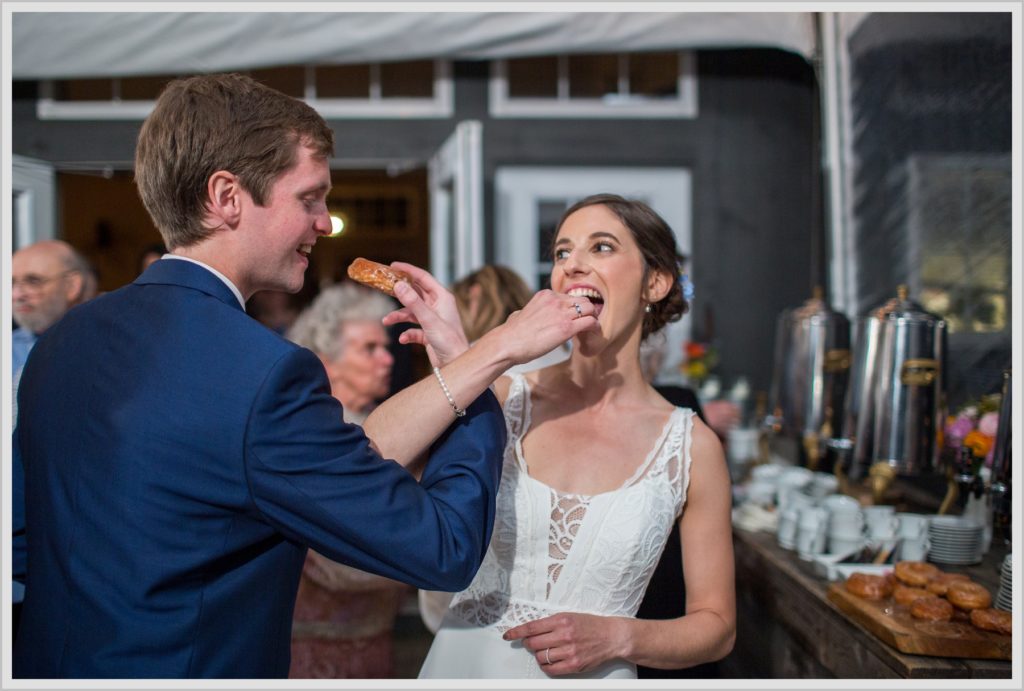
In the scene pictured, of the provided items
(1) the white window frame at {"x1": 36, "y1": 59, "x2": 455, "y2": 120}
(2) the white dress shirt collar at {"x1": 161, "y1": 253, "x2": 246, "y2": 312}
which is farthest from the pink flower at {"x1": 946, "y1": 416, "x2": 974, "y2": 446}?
(1) the white window frame at {"x1": 36, "y1": 59, "x2": 455, "y2": 120}

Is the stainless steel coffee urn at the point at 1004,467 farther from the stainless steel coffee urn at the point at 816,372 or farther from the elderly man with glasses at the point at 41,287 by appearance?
the elderly man with glasses at the point at 41,287

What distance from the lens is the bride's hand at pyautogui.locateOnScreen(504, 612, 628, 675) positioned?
5.10ft

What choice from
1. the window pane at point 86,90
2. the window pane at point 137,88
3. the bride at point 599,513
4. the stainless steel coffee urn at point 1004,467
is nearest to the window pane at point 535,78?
the window pane at point 137,88

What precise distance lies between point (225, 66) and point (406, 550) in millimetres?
3458

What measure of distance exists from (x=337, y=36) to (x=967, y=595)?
342 centimetres

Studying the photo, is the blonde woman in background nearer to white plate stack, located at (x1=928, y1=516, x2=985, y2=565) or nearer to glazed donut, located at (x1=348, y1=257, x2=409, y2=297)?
white plate stack, located at (x1=928, y1=516, x2=985, y2=565)

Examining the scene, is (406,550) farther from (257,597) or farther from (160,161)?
(160,161)

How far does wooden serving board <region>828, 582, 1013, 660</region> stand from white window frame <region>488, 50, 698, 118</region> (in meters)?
3.36

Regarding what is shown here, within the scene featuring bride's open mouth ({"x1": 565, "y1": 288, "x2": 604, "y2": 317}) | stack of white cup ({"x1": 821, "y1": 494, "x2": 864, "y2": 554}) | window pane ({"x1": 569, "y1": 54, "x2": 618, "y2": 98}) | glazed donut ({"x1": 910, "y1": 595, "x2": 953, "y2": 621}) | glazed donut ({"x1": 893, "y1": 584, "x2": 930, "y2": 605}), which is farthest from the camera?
window pane ({"x1": 569, "y1": 54, "x2": 618, "y2": 98})

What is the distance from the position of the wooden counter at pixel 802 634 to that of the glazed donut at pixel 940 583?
0.13 meters

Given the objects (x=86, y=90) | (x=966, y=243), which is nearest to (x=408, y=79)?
(x=86, y=90)

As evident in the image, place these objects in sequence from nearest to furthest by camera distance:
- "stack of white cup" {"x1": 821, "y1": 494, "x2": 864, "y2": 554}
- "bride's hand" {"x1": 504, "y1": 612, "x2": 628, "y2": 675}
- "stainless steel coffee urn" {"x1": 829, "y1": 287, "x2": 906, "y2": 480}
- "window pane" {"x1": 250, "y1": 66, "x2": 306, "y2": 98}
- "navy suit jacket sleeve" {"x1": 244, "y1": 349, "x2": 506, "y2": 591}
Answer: "navy suit jacket sleeve" {"x1": 244, "y1": 349, "x2": 506, "y2": 591} < "bride's hand" {"x1": 504, "y1": 612, "x2": 628, "y2": 675} < "stack of white cup" {"x1": 821, "y1": 494, "x2": 864, "y2": 554} < "stainless steel coffee urn" {"x1": 829, "y1": 287, "x2": 906, "y2": 480} < "window pane" {"x1": 250, "y1": 66, "x2": 306, "y2": 98}

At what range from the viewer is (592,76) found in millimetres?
4828

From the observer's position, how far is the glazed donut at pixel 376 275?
1486 millimetres
